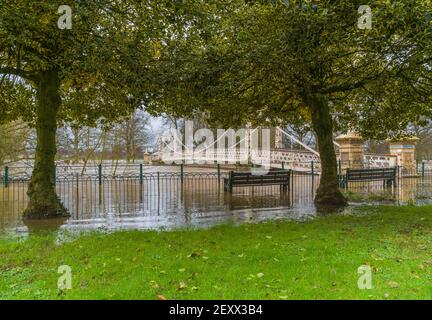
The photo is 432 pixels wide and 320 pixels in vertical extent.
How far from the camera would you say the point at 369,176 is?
17.9 m

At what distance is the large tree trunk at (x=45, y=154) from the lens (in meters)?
10.1

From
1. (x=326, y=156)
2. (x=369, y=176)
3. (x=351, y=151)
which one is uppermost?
(x=351, y=151)

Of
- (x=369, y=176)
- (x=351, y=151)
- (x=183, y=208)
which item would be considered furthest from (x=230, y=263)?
(x=351, y=151)

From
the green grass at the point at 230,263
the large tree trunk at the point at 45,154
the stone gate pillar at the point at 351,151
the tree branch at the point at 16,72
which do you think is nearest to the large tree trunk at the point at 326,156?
the green grass at the point at 230,263

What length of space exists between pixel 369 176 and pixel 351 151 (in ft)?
16.9

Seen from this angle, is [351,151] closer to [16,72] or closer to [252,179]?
[252,179]

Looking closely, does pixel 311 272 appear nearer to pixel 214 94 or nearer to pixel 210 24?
pixel 214 94

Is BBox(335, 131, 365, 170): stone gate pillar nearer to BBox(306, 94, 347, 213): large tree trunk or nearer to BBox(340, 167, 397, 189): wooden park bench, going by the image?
BBox(340, 167, 397, 189): wooden park bench

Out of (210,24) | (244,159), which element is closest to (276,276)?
(210,24)

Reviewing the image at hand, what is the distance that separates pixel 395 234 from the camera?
7.58 m

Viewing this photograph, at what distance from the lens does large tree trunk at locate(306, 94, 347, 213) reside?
1195cm

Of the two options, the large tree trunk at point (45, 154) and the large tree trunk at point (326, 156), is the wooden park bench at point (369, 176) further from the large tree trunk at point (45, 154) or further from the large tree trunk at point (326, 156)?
the large tree trunk at point (45, 154)

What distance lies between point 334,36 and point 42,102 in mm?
6797
